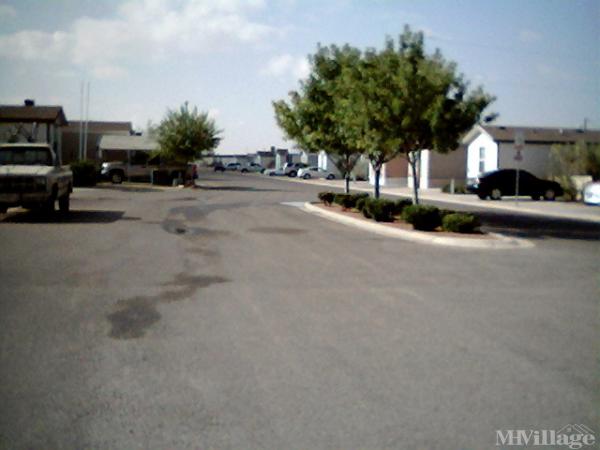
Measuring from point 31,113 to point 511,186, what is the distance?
36.8 m

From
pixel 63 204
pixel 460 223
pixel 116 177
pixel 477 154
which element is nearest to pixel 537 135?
pixel 477 154

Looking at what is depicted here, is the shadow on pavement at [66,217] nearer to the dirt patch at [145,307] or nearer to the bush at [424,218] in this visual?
the bush at [424,218]

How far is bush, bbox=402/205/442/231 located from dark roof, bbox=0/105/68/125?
4042 cm

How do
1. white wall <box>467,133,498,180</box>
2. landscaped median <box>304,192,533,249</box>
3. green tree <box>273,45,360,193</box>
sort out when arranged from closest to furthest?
landscaped median <box>304,192,533,249</box> → green tree <box>273,45,360,193</box> → white wall <box>467,133,498,180</box>

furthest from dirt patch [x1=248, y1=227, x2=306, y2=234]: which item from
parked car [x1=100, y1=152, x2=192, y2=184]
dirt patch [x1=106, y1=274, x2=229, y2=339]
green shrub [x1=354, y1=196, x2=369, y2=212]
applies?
parked car [x1=100, y1=152, x2=192, y2=184]

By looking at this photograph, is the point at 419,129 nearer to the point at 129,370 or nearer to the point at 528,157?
the point at 129,370

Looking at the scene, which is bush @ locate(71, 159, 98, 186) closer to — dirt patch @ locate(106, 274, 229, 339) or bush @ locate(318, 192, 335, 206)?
bush @ locate(318, 192, 335, 206)

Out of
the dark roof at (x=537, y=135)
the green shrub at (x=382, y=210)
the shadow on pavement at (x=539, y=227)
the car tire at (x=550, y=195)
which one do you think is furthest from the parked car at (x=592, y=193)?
the green shrub at (x=382, y=210)

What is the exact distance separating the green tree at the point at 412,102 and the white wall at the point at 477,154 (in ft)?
82.6

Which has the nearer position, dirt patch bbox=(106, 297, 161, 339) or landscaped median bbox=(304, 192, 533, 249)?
dirt patch bbox=(106, 297, 161, 339)

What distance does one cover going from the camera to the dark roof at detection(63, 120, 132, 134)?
7212cm

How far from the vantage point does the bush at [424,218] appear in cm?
1777

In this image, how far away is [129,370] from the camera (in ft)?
19.5

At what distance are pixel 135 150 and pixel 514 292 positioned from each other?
4813cm
